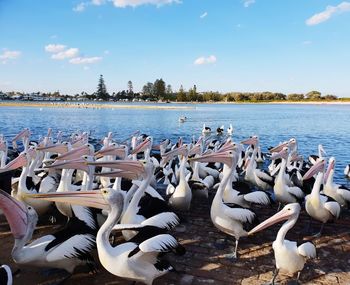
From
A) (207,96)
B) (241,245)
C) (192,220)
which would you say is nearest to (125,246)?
(241,245)

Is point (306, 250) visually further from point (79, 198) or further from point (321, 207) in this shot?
point (79, 198)

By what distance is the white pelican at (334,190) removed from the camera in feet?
19.6

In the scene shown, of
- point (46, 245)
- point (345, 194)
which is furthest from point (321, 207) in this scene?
point (46, 245)

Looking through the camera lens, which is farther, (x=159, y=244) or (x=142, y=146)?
(x=142, y=146)

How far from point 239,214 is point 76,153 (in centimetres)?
281

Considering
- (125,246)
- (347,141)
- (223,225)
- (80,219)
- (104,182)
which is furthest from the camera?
(347,141)

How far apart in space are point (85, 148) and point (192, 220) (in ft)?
7.16

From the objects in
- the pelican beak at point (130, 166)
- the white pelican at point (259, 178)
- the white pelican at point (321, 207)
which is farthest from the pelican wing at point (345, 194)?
the pelican beak at point (130, 166)

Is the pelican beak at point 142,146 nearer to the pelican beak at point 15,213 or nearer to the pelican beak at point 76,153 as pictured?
the pelican beak at point 76,153

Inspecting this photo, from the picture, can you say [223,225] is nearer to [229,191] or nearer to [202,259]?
[202,259]

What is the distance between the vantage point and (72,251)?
10.9 ft

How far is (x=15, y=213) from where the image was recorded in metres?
3.14

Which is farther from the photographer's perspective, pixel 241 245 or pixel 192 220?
pixel 192 220

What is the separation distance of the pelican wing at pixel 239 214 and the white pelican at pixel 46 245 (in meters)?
1.79
